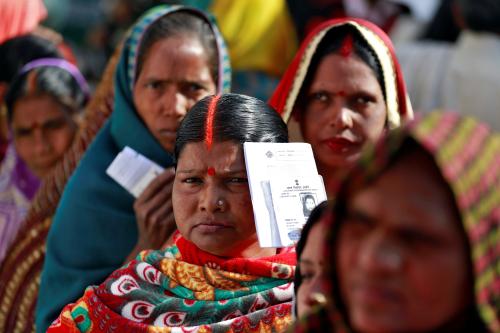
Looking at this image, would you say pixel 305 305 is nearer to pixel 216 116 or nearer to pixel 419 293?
pixel 419 293

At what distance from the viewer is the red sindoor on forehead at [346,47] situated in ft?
11.7

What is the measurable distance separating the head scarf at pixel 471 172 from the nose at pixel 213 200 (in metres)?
1.02

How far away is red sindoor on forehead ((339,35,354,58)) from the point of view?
358 cm

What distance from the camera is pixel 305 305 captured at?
2.27 metres

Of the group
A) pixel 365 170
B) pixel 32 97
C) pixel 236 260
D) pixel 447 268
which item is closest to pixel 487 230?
pixel 447 268

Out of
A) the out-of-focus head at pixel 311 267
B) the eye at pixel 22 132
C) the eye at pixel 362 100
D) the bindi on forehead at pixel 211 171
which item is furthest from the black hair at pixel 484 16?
the out-of-focus head at pixel 311 267

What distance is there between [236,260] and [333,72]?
100 centimetres

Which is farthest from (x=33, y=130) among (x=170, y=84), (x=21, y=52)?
(x=170, y=84)

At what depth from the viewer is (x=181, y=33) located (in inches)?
159

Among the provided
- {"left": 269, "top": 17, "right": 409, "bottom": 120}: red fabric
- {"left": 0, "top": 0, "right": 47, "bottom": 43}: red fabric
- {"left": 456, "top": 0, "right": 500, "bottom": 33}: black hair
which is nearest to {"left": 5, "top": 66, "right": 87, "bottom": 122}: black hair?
{"left": 0, "top": 0, "right": 47, "bottom": 43}: red fabric

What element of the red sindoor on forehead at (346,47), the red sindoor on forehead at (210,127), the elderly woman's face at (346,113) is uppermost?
the red sindoor on forehead at (210,127)

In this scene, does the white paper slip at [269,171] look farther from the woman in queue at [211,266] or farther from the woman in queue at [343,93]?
the woman in queue at [343,93]

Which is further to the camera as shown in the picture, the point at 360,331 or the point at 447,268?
the point at 360,331

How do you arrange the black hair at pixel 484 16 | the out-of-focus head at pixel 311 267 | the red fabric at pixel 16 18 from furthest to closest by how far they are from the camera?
the red fabric at pixel 16 18 → the black hair at pixel 484 16 → the out-of-focus head at pixel 311 267
